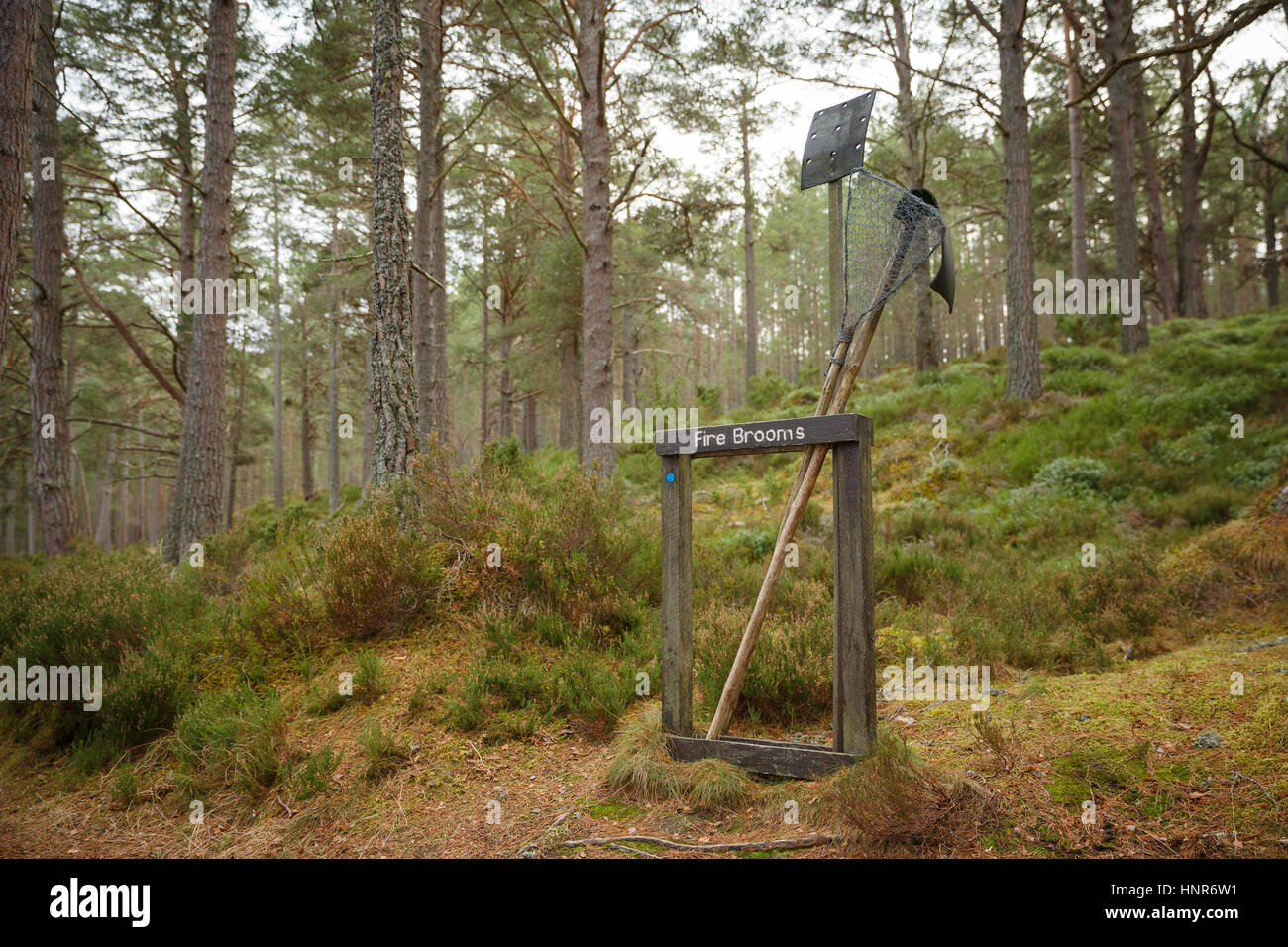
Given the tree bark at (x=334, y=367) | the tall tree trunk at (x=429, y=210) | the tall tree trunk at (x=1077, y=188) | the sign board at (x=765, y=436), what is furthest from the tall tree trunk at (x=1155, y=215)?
the tree bark at (x=334, y=367)

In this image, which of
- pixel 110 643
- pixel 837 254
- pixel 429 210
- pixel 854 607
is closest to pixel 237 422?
pixel 429 210

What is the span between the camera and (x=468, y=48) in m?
12.6

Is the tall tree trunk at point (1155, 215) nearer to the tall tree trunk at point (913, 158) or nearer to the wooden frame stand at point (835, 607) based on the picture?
the tall tree trunk at point (913, 158)

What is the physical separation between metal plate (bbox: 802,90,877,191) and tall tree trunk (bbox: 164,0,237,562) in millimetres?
8845

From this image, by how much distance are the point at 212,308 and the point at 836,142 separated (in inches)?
366

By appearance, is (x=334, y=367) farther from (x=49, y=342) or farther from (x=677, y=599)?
(x=677, y=599)

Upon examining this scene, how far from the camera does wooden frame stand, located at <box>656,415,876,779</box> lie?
127 inches

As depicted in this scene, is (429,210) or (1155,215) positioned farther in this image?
(1155,215)

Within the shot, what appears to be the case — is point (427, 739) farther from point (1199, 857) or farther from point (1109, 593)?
point (1109, 593)

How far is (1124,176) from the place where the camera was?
14.6m

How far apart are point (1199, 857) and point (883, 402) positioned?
11.7m

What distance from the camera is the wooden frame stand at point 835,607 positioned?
323 centimetres

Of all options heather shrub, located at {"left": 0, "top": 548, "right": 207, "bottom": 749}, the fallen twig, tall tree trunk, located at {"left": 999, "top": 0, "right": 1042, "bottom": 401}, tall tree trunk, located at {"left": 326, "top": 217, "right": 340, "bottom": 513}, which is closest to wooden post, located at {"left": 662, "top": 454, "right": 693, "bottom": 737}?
the fallen twig
